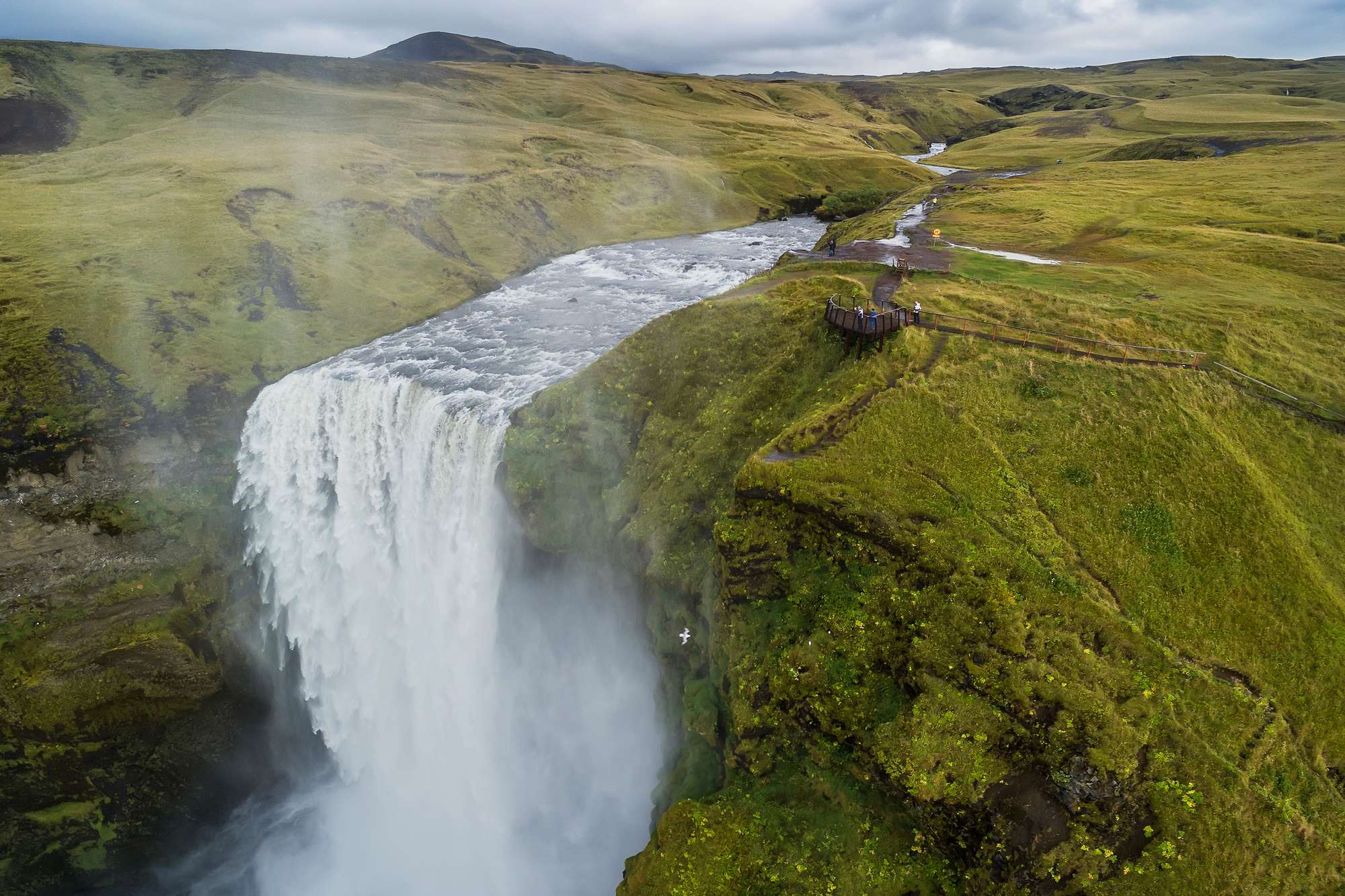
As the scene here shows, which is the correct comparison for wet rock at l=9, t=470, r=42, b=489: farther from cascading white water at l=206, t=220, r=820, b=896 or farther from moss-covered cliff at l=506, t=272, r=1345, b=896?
moss-covered cliff at l=506, t=272, r=1345, b=896

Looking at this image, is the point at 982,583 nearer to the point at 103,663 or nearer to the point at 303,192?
the point at 103,663

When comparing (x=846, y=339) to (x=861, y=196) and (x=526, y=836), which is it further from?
(x=861, y=196)

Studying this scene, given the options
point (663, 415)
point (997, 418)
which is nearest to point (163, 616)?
point (663, 415)

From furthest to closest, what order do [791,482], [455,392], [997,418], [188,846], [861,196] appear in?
[861,196] < [455,392] < [188,846] < [997,418] < [791,482]

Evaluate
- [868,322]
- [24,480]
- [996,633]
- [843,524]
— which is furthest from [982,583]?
[24,480]

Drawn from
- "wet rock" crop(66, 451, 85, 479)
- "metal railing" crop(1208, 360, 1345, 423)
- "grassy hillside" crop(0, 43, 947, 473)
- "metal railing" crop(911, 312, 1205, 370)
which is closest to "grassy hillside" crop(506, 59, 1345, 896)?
"metal railing" crop(1208, 360, 1345, 423)

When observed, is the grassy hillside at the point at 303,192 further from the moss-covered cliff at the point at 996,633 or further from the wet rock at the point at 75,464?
the moss-covered cliff at the point at 996,633

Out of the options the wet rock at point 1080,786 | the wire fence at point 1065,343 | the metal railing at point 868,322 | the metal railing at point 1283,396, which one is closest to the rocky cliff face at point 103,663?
the metal railing at point 868,322
